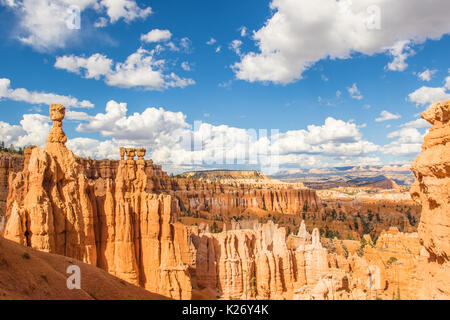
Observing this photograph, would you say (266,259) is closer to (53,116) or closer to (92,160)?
(53,116)

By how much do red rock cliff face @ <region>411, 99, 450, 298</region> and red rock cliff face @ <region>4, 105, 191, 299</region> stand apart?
13.8 meters

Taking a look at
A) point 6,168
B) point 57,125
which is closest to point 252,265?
point 57,125

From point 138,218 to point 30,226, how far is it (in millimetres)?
7631

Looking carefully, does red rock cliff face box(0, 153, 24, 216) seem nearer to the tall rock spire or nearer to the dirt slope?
the tall rock spire

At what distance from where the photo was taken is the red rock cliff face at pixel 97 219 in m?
14.4

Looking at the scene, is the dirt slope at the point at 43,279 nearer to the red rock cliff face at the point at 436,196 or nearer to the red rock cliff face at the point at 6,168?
the red rock cliff face at the point at 436,196

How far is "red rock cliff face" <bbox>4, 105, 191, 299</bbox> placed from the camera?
1435 cm

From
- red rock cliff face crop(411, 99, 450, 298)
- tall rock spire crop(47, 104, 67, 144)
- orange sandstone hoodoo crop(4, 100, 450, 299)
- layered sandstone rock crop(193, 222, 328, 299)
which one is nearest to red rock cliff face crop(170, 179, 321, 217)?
orange sandstone hoodoo crop(4, 100, 450, 299)

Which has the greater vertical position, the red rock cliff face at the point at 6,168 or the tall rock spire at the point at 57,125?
the tall rock spire at the point at 57,125

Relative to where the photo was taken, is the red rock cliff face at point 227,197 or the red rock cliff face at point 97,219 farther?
the red rock cliff face at point 227,197

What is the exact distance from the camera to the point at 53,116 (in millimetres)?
17266

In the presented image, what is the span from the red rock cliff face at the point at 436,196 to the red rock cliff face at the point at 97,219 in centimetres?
1383

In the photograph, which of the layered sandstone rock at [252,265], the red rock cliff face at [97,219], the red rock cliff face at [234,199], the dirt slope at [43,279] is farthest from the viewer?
the red rock cliff face at [234,199]

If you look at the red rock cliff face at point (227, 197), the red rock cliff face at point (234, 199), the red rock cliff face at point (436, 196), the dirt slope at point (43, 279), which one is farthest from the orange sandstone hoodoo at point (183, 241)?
the red rock cliff face at point (234, 199)
